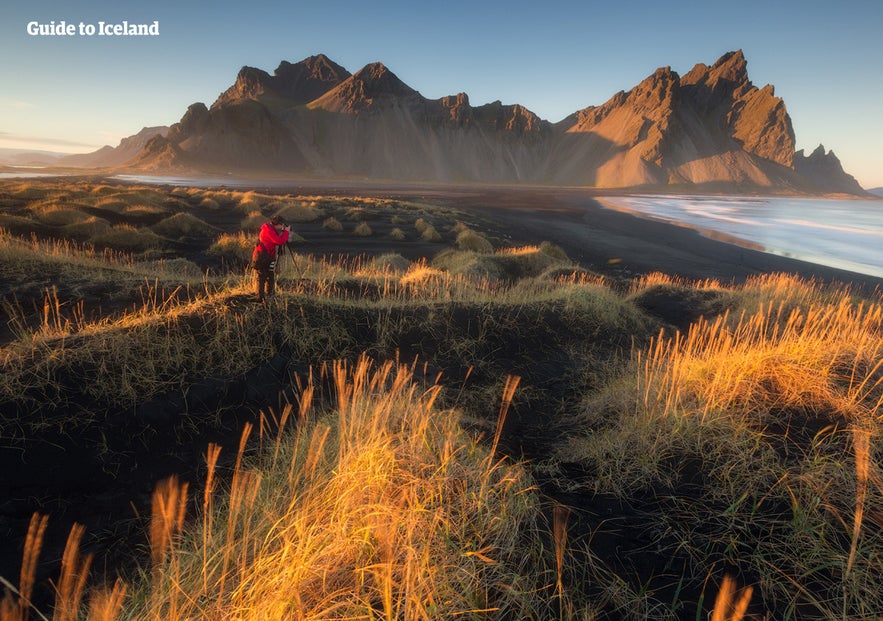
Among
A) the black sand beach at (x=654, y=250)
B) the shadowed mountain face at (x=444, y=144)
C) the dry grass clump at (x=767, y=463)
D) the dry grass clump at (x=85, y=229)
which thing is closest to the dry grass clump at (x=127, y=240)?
the dry grass clump at (x=85, y=229)

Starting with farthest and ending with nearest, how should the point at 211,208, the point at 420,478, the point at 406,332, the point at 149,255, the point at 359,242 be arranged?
the point at 211,208 → the point at 359,242 → the point at 149,255 → the point at 406,332 → the point at 420,478

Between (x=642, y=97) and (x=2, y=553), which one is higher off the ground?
(x=642, y=97)

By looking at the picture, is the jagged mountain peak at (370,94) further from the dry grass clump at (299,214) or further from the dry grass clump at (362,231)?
the dry grass clump at (362,231)

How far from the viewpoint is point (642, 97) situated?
650 feet

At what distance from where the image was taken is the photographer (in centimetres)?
661

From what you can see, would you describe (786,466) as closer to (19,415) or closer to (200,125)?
(19,415)

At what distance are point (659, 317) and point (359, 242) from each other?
17.7m

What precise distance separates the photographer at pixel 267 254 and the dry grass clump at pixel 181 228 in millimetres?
18932

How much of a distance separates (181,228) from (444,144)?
17032 centimetres

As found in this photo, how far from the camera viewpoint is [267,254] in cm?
663

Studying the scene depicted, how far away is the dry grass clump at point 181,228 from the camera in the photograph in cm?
2242

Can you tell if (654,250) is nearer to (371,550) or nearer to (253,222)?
(253,222)

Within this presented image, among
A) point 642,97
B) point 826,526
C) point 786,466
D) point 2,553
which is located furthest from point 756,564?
point 642,97

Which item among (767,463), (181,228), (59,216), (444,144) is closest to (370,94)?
(444,144)
